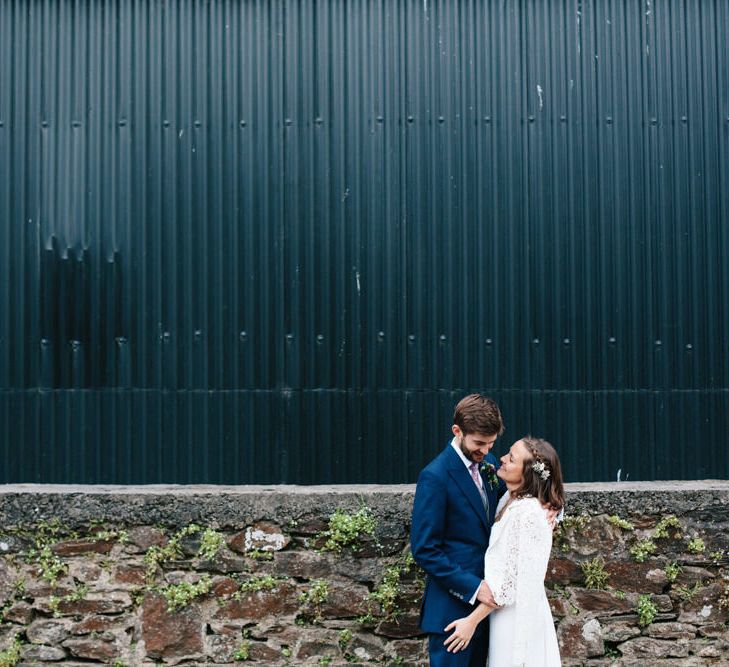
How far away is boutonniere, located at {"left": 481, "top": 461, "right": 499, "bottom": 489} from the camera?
3957 mm

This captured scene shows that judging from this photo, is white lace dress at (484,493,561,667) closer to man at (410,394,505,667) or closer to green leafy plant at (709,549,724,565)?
man at (410,394,505,667)

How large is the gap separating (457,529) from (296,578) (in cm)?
129

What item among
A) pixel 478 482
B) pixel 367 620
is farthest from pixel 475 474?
pixel 367 620

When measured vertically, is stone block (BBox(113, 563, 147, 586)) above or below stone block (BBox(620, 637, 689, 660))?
above

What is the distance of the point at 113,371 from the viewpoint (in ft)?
16.3

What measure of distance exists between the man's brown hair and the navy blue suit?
18cm

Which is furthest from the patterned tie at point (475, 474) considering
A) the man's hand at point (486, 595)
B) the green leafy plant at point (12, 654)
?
the green leafy plant at point (12, 654)

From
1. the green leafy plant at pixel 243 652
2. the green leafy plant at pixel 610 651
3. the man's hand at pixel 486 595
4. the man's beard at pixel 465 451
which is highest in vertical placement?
the man's beard at pixel 465 451

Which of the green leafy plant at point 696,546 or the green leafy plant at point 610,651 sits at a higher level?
the green leafy plant at point 696,546

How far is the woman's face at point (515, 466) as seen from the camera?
146 inches

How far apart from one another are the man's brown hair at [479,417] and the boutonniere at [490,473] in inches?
11.8

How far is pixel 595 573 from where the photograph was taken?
15.3 feet

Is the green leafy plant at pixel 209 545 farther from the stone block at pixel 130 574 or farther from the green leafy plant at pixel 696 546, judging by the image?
the green leafy plant at pixel 696 546

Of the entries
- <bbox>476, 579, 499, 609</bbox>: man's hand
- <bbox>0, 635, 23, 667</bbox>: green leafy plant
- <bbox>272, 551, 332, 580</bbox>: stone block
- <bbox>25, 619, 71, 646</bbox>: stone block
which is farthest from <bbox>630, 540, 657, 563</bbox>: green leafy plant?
<bbox>0, 635, 23, 667</bbox>: green leafy plant
